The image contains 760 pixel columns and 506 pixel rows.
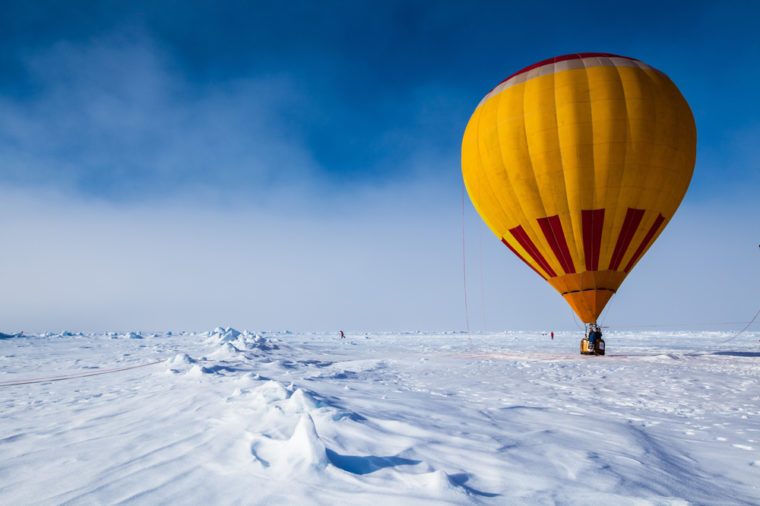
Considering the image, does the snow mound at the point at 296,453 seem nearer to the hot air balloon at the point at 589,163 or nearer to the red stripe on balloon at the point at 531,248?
the hot air balloon at the point at 589,163

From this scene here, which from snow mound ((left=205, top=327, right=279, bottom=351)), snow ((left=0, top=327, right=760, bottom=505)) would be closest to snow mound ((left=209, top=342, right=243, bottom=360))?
snow mound ((left=205, top=327, right=279, bottom=351))

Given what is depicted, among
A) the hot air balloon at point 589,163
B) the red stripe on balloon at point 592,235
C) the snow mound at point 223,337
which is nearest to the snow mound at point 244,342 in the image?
the snow mound at point 223,337

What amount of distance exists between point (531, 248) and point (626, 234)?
3.26 m

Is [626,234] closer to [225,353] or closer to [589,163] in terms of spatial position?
[589,163]

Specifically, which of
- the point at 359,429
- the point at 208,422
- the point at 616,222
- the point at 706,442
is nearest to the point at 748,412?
the point at 706,442

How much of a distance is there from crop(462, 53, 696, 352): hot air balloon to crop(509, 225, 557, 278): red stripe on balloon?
0.05 m

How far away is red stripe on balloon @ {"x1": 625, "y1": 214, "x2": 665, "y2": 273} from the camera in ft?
51.3

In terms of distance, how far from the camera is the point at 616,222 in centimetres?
1504

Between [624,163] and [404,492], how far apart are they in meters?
15.4

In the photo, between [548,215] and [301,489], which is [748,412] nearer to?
[301,489]

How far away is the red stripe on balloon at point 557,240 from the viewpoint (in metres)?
15.5

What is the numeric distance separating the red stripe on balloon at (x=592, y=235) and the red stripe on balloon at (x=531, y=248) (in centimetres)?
146

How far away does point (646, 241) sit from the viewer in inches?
623

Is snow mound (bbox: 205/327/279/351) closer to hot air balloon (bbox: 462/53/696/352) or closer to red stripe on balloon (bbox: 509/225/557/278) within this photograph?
red stripe on balloon (bbox: 509/225/557/278)
